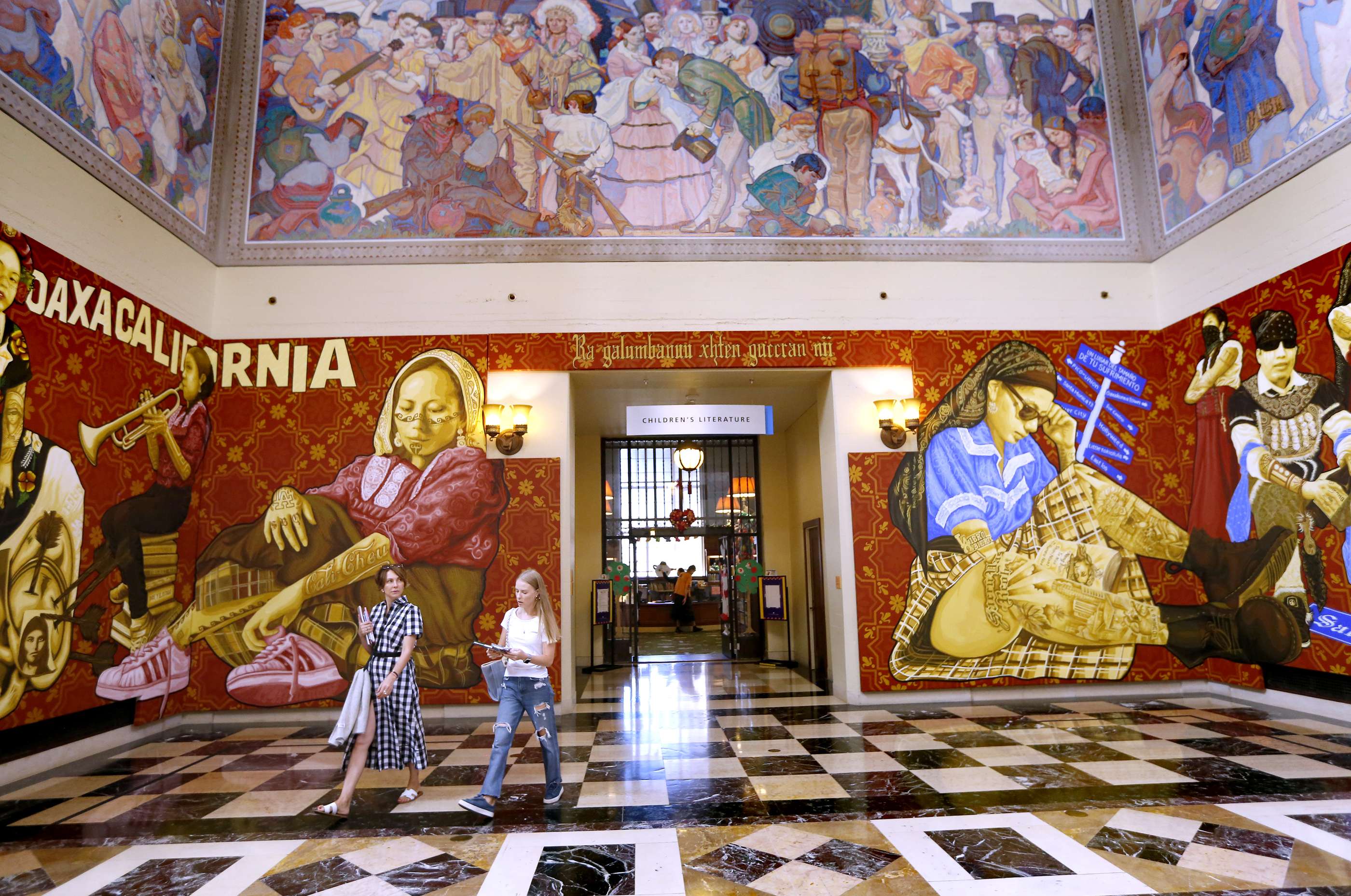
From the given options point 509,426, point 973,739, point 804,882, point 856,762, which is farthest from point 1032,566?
point 509,426

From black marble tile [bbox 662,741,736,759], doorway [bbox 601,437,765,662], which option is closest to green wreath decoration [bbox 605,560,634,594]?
doorway [bbox 601,437,765,662]

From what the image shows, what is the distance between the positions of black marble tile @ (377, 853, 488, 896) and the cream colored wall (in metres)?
5.49

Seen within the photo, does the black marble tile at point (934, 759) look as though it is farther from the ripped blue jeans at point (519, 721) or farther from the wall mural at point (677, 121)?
the wall mural at point (677, 121)

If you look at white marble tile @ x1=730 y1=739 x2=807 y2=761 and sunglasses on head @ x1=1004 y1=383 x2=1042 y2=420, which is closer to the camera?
white marble tile @ x1=730 y1=739 x2=807 y2=761

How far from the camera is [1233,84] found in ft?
24.6

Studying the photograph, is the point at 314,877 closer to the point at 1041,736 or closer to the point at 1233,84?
the point at 1041,736

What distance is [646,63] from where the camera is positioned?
8.64 meters

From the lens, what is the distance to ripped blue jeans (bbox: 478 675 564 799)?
464 cm

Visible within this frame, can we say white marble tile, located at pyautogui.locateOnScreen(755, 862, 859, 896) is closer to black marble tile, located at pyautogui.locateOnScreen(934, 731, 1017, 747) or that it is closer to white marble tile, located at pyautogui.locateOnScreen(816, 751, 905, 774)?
white marble tile, located at pyautogui.locateOnScreen(816, 751, 905, 774)

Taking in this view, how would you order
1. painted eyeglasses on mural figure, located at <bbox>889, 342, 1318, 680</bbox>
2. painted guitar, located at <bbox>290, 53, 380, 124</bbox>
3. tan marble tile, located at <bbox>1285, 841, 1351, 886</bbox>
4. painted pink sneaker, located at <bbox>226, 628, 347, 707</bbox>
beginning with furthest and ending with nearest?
painted guitar, located at <bbox>290, 53, 380, 124</bbox> < painted eyeglasses on mural figure, located at <bbox>889, 342, 1318, 680</bbox> < painted pink sneaker, located at <bbox>226, 628, 347, 707</bbox> < tan marble tile, located at <bbox>1285, 841, 1351, 886</bbox>

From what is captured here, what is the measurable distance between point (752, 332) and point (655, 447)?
5.48m

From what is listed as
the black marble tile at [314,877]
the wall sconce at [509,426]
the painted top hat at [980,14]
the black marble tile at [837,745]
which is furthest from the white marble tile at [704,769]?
the painted top hat at [980,14]

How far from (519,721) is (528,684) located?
0.24 m

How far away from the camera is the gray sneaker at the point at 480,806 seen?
4.53 meters
